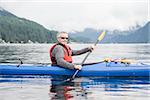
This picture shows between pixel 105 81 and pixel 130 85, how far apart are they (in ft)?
4.11

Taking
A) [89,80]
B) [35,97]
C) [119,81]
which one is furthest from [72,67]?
[35,97]

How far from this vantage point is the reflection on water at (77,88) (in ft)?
39.5

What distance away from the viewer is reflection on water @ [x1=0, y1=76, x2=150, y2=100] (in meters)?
12.0

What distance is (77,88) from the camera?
45.2 ft

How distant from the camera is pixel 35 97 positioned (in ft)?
38.7

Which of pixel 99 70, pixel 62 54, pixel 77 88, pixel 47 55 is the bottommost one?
pixel 77 88

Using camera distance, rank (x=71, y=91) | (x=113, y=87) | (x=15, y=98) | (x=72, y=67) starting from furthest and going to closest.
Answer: (x=72, y=67) < (x=113, y=87) < (x=71, y=91) < (x=15, y=98)

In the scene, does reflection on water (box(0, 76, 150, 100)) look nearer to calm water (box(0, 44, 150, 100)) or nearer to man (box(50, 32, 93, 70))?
calm water (box(0, 44, 150, 100))

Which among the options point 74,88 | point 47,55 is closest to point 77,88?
point 74,88

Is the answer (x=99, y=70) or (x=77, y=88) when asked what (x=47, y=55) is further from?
(x=77, y=88)

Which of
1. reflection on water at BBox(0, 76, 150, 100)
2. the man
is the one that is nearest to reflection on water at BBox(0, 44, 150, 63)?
the man

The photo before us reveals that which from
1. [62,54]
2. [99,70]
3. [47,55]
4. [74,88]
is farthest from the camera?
[47,55]

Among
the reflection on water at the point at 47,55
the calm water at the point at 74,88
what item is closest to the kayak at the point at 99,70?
the calm water at the point at 74,88

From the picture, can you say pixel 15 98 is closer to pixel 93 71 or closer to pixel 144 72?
pixel 93 71
